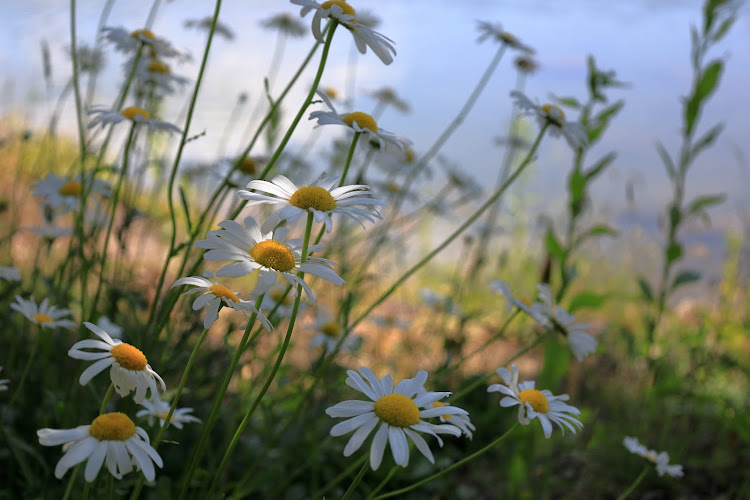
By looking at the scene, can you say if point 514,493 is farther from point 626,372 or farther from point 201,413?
point 626,372

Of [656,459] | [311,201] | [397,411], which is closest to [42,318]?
[311,201]

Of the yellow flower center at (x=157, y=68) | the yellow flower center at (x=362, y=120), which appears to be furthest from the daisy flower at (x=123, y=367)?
the yellow flower center at (x=157, y=68)

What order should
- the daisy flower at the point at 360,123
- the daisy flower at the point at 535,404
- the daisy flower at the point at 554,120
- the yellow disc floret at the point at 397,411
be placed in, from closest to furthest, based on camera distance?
1. the yellow disc floret at the point at 397,411
2. the daisy flower at the point at 535,404
3. the daisy flower at the point at 360,123
4. the daisy flower at the point at 554,120

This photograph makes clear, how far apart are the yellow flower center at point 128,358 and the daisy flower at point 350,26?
577 mm

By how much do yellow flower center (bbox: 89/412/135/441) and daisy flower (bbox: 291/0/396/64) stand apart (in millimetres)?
667

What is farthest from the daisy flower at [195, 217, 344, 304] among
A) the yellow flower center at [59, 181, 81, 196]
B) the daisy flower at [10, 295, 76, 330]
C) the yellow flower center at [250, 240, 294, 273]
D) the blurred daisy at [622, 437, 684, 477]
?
the yellow flower center at [59, 181, 81, 196]

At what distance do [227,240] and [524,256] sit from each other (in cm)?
433

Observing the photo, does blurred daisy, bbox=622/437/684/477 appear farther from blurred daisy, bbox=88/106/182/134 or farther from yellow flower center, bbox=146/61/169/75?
yellow flower center, bbox=146/61/169/75

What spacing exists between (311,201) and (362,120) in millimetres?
350

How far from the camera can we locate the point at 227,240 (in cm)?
97

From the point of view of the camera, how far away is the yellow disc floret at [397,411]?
96cm

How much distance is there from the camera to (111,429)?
0.88 metres

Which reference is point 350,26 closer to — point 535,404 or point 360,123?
point 360,123

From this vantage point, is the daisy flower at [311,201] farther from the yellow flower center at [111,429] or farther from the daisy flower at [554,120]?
the daisy flower at [554,120]
